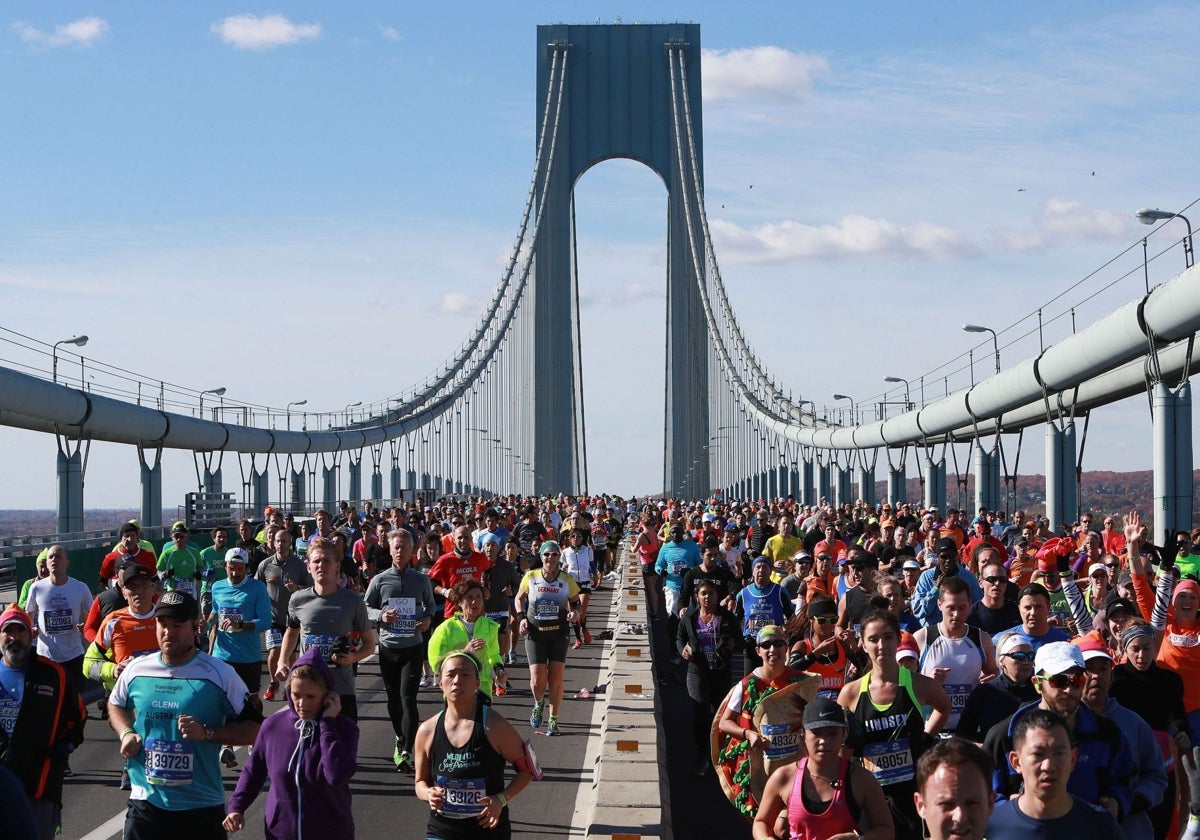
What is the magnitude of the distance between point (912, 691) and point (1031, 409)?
1656 inches

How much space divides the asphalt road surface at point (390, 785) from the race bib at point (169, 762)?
7.39 ft

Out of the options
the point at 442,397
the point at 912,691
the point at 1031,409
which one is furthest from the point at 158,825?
the point at 442,397

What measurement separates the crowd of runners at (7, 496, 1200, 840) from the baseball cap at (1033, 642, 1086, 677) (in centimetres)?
1

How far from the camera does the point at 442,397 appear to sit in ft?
282

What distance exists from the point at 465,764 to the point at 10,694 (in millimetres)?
2225

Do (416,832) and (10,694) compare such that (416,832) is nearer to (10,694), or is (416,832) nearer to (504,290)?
(10,694)

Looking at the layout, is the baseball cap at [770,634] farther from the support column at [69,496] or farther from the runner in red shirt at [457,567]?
the support column at [69,496]

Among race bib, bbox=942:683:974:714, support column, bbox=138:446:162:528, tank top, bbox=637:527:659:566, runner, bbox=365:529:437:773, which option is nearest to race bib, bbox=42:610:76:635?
runner, bbox=365:529:437:773

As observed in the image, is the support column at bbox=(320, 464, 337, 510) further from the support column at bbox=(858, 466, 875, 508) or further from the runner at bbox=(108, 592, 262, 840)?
the runner at bbox=(108, 592, 262, 840)

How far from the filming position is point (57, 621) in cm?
1118

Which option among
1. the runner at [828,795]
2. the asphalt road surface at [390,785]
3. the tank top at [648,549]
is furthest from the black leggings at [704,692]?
the tank top at [648,549]

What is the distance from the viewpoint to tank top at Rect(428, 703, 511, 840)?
6.04 metres

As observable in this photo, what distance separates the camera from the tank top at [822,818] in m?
5.30

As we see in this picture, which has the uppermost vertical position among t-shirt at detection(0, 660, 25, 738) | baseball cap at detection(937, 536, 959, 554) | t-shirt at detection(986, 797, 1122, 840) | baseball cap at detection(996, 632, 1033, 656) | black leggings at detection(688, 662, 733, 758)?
baseball cap at detection(937, 536, 959, 554)
